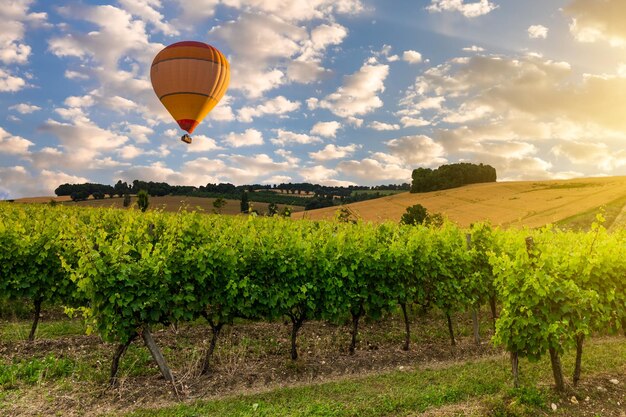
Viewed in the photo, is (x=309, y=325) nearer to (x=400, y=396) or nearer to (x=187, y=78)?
(x=400, y=396)

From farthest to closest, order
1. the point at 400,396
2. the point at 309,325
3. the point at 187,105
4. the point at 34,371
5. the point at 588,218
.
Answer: the point at 588,218, the point at 187,105, the point at 309,325, the point at 34,371, the point at 400,396

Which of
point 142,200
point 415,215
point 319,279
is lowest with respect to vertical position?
point 319,279

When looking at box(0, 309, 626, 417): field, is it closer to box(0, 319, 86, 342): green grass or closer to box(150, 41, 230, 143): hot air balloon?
box(0, 319, 86, 342): green grass

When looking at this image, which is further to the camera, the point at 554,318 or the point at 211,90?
the point at 211,90

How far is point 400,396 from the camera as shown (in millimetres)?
8102

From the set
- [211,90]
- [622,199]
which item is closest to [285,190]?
[622,199]

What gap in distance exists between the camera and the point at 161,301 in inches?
364

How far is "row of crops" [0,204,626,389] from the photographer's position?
8.30 metres

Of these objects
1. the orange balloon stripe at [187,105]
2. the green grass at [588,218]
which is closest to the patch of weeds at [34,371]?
the orange balloon stripe at [187,105]

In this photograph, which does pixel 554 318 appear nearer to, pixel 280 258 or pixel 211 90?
pixel 280 258

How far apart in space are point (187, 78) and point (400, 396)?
23.8 metres

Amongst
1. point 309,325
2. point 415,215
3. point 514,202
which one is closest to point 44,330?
point 309,325

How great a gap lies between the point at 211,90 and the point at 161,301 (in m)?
21.1

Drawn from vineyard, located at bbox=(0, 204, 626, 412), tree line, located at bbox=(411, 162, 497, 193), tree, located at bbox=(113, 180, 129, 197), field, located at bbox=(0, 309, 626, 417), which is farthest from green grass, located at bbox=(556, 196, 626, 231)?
tree, located at bbox=(113, 180, 129, 197)
